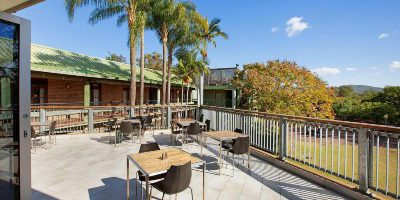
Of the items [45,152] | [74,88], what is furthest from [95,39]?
[45,152]

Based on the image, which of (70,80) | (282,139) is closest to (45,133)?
(70,80)

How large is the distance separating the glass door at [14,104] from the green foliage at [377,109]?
2230cm

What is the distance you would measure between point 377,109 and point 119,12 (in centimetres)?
2450

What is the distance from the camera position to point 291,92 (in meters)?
13.1

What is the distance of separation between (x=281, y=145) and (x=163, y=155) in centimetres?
330

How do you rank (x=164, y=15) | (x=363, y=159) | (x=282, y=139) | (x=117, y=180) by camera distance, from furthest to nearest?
1. (x=164, y=15)
2. (x=282, y=139)
3. (x=117, y=180)
4. (x=363, y=159)

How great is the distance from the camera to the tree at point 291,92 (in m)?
13.0

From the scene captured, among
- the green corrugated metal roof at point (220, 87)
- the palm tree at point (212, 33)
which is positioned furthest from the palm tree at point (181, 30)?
the green corrugated metal roof at point (220, 87)

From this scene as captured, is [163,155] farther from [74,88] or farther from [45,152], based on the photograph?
[74,88]

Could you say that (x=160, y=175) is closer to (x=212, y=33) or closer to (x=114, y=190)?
(x=114, y=190)

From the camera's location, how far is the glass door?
9.24 feet

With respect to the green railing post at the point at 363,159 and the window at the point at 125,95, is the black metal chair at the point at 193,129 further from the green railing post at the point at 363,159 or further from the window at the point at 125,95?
the window at the point at 125,95

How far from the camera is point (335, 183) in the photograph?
4.25 metres

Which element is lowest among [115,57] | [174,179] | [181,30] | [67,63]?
[174,179]
